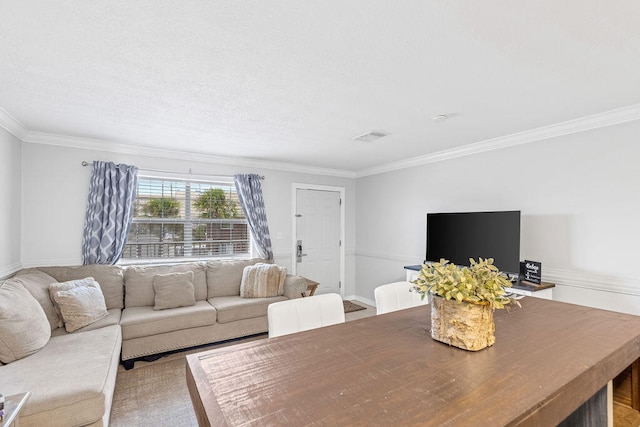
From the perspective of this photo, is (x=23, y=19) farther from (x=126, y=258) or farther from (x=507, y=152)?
(x=507, y=152)

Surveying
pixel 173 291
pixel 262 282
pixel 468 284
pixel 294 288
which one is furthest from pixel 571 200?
pixel 173 291

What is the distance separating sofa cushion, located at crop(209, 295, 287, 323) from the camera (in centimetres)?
349

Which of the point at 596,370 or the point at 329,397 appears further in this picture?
the point at 596,370

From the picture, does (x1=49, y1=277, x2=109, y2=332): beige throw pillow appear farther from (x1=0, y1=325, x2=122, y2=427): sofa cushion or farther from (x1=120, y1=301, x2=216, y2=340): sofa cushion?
(x1=0, y1=325, x2=122, y2=427): sofa cushion

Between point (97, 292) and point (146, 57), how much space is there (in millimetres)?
2453

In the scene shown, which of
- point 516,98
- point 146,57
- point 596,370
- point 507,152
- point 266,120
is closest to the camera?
point 596,370

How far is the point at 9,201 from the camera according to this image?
3039mm

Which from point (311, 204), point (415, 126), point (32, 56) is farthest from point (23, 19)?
point (311, 204)

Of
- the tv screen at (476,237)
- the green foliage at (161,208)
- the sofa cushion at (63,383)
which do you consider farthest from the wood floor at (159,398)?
the green foliage at (161,208)

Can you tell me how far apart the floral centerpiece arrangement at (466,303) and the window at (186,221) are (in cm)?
372

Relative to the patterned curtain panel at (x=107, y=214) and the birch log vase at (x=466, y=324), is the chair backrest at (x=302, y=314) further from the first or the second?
the patterned curtain panel at (x=107, y=214)

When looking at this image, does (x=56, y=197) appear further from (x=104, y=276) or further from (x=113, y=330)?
(x=113, y=330)

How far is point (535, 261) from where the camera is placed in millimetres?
3230

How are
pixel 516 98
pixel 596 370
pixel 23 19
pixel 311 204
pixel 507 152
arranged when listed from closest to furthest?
1. pixel 596 370
2. pixel 23 19
3. pixel 516 98
4. pixel 507 152
5. pixel 311 204
